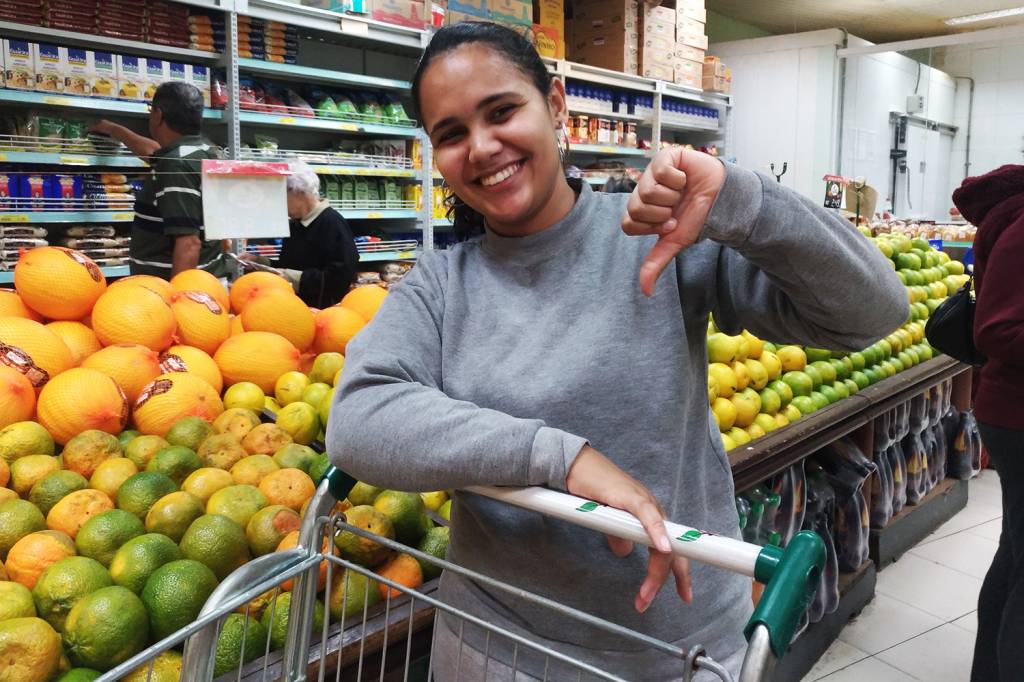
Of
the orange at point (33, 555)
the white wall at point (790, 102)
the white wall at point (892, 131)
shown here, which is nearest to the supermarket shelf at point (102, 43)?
the orange at point (33, 555)

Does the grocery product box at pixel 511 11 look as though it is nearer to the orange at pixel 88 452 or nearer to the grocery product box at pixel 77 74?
the grocery product box at pixel 77 74

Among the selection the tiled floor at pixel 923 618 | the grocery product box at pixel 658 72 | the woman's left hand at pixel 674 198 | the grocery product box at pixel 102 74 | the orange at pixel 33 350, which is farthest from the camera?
the grocery product box at pixel 658 72

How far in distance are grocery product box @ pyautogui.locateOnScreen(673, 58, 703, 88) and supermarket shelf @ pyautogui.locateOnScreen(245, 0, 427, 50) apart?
281 cm

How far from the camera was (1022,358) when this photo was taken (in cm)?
187

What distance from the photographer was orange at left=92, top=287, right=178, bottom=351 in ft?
6.05

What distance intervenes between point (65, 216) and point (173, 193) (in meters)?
0.62

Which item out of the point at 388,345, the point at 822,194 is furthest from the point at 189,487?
the point at 822,194

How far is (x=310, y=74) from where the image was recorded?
4270 millimetres

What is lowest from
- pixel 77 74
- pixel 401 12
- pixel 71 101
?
pixel 71 101

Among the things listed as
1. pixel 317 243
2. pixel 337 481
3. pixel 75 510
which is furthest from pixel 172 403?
pixel 317 243

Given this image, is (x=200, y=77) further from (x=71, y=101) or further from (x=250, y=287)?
(x=250, y=287)

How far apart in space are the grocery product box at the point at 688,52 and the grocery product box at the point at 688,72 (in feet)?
0.11

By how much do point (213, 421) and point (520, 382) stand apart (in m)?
0.97

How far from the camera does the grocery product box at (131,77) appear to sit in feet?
12.0
